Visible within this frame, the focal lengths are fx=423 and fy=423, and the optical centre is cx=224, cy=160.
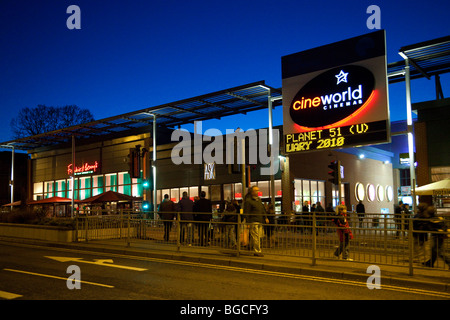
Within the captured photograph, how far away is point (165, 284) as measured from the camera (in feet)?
27.7

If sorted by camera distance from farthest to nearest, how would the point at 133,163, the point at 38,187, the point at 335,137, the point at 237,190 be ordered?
the point at 38,187 < the point at 237,190 < the point at 133,163 < the point at 335,137

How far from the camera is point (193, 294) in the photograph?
24.7ft

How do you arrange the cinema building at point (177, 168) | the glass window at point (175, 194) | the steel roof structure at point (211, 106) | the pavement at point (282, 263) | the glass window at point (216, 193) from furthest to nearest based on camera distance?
the glass window at point (175, 194) < the glass window at point (216, 193) < the cinema building at point (177, 168) < the steel roof structure at point (211, 106) < the pavement at point (282, 263)

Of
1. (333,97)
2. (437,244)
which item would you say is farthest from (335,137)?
(437,244)

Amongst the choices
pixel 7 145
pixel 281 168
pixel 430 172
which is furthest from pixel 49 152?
pixel 430 172

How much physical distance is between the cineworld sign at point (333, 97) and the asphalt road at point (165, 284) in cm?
965

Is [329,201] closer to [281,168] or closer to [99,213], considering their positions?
[281,168]

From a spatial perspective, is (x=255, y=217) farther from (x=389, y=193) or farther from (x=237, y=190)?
(x=389, y=193)

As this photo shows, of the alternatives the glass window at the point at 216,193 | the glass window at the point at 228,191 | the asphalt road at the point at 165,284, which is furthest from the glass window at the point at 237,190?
the asphalt road at the point at 165,284

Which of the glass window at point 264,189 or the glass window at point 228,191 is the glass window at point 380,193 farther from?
the glass window at point 228,191

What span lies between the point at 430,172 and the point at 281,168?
8223mm

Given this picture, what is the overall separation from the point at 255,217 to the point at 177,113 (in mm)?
18902

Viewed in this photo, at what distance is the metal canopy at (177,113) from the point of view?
2455cm

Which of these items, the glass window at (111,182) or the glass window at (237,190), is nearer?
the glass window at (237,190)
